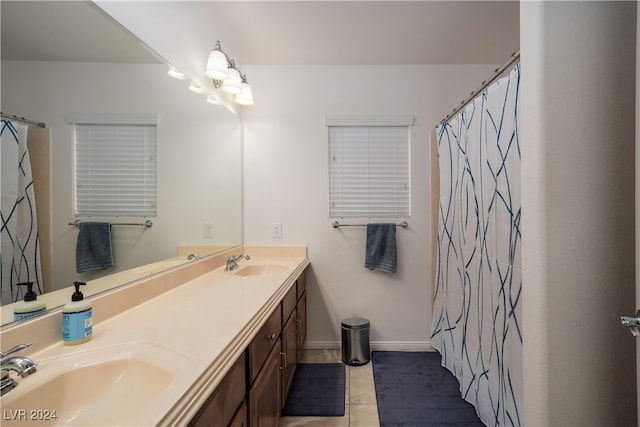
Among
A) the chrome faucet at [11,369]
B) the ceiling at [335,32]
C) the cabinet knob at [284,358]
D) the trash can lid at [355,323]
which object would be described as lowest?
the trash can lid at [355,323]

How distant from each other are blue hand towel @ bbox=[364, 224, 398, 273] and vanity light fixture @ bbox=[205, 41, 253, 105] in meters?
1.41

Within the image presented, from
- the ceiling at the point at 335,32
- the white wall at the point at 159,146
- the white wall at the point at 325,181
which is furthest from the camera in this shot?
the white wall at the point at 325,181

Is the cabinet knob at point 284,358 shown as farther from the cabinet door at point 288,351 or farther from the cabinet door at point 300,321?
the cabinet door at point 300,321

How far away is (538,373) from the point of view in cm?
81

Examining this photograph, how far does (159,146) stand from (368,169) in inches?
60.6

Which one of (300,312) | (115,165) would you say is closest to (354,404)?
(300,312)

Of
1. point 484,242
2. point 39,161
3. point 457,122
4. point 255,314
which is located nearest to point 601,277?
point 484,242

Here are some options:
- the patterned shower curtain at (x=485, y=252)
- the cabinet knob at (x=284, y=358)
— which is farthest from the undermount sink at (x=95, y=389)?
the patterned shower curtain at (x=485, y=252)

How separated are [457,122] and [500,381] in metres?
1.47

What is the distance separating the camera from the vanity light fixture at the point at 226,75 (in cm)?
169

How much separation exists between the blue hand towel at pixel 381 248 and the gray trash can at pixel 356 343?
0.47 metres

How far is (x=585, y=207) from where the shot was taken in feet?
2.59

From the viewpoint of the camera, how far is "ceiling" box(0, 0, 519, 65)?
1020 mm

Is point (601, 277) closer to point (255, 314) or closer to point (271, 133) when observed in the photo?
point (255, 314)
